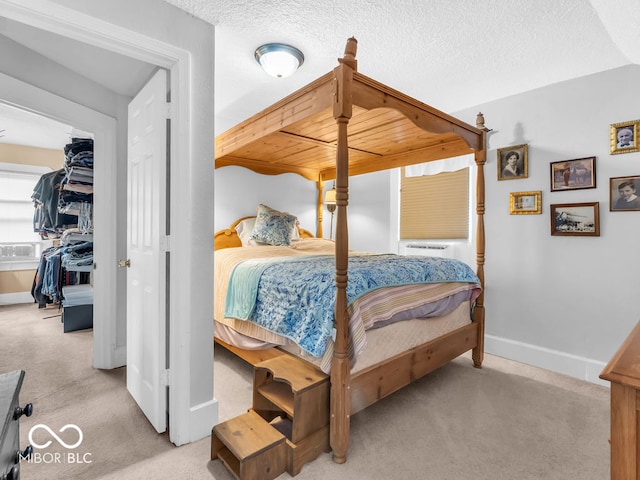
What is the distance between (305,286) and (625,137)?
2697 mm

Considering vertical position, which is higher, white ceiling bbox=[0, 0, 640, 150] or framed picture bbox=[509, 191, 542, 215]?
white ceiling bbox=[0, 0, 640, 150]

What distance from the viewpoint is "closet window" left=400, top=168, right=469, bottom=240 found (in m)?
3.61

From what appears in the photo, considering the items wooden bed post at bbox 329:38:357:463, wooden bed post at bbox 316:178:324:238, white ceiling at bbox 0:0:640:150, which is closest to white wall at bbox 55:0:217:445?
white ceiling at bbox 0:0:640:150

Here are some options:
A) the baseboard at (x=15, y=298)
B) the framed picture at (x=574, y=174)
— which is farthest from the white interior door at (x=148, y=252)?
the baseboard at (x=15, y=298)

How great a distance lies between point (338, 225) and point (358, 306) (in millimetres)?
459

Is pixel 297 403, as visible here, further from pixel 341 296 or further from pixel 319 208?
pixel 319 208

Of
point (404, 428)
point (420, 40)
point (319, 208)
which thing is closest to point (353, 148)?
point (420, 40)

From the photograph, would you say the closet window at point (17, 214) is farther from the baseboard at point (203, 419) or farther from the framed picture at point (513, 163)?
the framed picture at point (513, 163)

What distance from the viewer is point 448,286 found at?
2.52m

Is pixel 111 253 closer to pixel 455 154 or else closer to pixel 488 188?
pixel 455 154

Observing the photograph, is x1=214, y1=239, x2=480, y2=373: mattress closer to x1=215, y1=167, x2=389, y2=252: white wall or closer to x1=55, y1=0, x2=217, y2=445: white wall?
x1=55, y1=0, x2=217, y2=445: white wall

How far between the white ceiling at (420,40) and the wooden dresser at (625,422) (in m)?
1.64

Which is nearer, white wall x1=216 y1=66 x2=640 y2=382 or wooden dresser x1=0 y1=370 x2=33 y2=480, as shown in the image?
wooden dresser x1=0 y1=370 x2=33 y2=480

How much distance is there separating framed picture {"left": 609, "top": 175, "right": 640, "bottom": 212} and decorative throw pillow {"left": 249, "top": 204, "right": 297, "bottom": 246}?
9.58 ft
